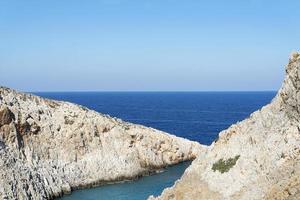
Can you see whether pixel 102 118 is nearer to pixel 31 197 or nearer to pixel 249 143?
pixel 31 197

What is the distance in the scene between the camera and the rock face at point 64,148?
182 feet

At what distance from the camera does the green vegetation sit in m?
29.6

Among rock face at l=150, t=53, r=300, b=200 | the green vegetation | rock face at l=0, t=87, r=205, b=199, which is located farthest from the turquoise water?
the green vegetation

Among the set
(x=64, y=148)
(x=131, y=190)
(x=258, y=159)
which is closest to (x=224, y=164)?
(x=258, y=159)

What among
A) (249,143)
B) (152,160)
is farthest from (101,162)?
(249,143)

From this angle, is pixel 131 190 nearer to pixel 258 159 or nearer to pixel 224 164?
pixel 224 164

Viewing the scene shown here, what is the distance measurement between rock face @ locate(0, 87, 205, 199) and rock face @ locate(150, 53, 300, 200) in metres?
25.9

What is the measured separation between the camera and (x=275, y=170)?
82.4ft

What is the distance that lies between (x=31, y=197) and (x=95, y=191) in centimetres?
987

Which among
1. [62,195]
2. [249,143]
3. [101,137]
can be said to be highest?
[249,143]

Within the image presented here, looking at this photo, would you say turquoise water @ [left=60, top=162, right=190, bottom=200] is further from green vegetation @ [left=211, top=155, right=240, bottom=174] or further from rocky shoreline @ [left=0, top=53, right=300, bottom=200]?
green vegetation @ [left=211, top=155, right=240, bottom=174]

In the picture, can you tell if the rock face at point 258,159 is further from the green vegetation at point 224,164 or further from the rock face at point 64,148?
the rock face at point 64,148

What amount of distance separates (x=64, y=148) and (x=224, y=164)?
38.5 m

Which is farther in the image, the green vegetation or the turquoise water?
the turquoise water
